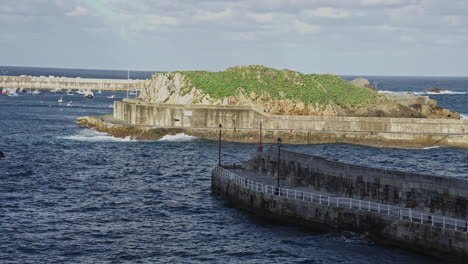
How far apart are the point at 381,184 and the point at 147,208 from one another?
838 inches

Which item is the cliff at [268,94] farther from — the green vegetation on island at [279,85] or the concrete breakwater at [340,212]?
the concrete breakwater at [340,212]

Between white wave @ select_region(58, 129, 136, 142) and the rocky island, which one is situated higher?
the rocky island

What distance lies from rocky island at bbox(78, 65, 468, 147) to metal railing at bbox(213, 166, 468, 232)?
48.8 metres

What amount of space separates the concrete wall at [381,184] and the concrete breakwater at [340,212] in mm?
227

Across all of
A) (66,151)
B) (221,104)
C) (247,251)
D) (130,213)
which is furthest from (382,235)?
(221,104)

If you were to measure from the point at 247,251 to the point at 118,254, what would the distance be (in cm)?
919

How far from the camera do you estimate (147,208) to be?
6219 centimetres

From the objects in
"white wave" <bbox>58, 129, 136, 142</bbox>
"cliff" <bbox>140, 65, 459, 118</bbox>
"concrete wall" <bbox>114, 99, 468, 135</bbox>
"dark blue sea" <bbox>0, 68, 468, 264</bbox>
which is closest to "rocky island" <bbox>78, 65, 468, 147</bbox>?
"cliff" <bbox>140, 65, 459, 118</bbox>

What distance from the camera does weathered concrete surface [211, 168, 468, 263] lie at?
4600cm

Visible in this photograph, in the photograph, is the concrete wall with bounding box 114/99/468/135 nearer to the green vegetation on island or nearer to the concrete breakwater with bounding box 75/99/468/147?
the concrete breakwater with bounding box 75/99/468/147

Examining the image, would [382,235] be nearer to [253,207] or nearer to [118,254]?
[253,207]

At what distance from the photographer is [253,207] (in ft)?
198

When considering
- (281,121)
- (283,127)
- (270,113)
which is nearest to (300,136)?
(283,127)

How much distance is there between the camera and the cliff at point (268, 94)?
122875 millimetres
